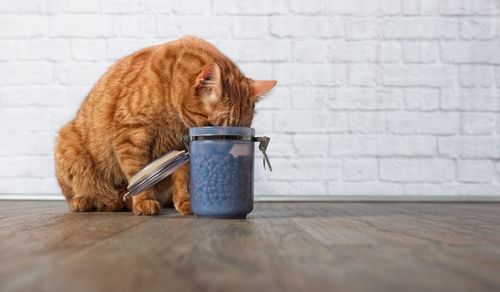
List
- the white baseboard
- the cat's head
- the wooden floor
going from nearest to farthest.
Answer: the wooden floor → the cat's head → the white baseboard

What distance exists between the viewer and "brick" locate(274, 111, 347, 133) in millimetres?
2199

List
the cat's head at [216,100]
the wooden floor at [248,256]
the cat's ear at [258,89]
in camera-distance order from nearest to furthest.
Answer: the wooden floor at [248,256], the cat's head at [216,100], the cat's ear at [258,89]

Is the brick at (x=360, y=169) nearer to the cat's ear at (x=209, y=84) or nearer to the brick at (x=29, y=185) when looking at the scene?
the cat's ear at (x=209, y=84)

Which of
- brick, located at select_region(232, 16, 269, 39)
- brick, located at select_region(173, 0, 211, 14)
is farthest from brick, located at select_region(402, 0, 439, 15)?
brick, located at select_region(173, 0, 211, 14)

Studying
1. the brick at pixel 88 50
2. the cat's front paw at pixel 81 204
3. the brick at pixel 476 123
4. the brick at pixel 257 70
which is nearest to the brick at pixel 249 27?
the brick at pixel 257 70

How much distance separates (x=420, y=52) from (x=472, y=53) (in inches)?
8.2

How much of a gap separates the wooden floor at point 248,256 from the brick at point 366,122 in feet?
3.58

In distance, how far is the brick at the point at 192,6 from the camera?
87.7 inches

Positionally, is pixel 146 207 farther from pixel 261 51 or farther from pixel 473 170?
pixel 473 170

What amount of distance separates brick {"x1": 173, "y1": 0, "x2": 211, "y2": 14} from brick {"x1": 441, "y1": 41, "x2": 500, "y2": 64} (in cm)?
98

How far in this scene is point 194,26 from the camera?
223 centimetres

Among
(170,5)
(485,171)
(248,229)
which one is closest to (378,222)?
(248,229)

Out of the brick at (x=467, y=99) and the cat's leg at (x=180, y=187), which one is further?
the brick at (x=467, y=99)

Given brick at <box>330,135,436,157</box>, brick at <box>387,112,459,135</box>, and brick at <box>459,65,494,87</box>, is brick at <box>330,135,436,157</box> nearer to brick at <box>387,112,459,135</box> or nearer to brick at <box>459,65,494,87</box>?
brick at <box>387,112,459,135</box>
